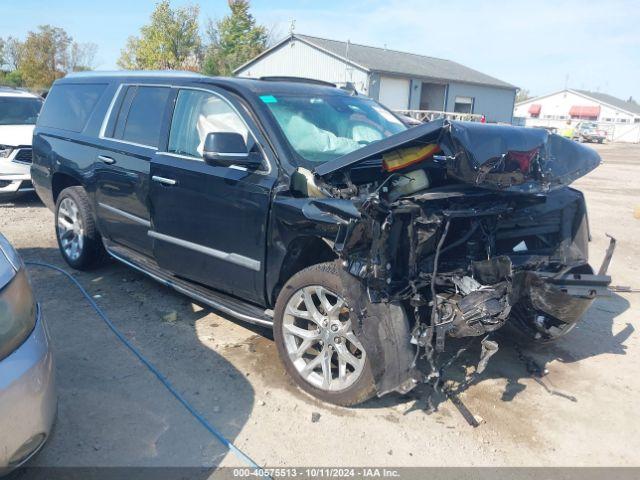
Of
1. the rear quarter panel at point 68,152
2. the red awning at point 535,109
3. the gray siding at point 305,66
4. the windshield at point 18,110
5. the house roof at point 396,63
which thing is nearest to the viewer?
the rear quarter panel at point 68,152

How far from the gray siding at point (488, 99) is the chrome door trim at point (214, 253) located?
3459 cm

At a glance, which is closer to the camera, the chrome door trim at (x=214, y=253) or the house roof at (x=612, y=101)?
the chrome door trim at (x=214, y=253)

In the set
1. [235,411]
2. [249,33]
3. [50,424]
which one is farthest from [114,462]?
[249,33]

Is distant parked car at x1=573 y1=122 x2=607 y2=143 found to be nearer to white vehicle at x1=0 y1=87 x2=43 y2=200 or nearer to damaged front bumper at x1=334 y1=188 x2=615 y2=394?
white vehicle at x1=0 y1=87 x2=43 y2=200

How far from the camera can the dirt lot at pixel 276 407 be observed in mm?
3072

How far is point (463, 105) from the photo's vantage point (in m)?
38.8

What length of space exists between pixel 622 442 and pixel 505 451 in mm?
737

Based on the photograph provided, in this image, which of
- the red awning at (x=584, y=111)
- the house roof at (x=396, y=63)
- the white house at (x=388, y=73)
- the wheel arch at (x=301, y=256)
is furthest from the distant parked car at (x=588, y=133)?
the wheel arch at (x=301, y=256)

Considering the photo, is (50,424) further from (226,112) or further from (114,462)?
(226,112)

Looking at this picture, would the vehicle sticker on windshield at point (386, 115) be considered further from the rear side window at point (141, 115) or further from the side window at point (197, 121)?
the rear side window at point (141, 115)

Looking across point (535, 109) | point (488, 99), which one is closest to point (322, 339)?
point (488, 99)

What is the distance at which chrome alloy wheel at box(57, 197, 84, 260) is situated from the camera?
5691 mm

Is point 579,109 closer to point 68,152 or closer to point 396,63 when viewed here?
point 396,63

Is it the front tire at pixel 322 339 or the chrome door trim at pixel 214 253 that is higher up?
the chrome door trim at pixel 214 253
